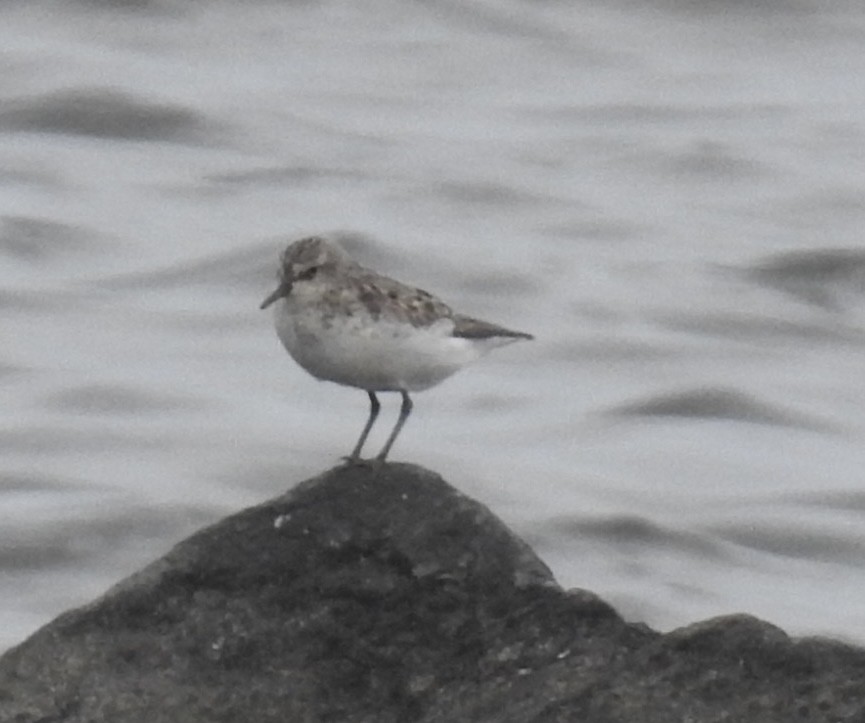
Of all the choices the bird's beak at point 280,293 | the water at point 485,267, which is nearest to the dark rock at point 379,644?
the bird's beak at point 280,293

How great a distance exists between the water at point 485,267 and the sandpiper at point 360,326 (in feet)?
17.1

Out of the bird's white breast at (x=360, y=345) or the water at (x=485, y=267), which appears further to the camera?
the water at (x=485, y=267)

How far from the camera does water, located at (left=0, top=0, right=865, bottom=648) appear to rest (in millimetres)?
18938

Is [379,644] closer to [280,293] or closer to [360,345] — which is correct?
[360,345]

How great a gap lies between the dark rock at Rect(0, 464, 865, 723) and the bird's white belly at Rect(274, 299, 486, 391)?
3.26 feet

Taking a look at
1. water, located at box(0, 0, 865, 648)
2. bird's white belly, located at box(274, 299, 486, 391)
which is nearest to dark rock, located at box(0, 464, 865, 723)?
bird's white belly, located at box(274, 299, 486, 391)

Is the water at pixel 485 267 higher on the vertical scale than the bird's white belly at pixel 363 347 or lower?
lower

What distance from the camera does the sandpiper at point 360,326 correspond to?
10.2 meters

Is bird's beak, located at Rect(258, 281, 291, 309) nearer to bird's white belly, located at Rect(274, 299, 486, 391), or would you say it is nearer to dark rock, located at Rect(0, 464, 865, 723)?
bird's white belly, located at Rect(274, 299, 486, 391)

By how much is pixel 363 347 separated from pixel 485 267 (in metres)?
16.1

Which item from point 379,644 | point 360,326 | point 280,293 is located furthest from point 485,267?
point 379,644

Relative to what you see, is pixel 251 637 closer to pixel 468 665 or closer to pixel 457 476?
pixel 468 665

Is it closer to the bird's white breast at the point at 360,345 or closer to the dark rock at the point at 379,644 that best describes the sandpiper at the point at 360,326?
the bird's white breast at the point at 360,345

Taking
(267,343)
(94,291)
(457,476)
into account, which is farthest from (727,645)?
(94,291)
